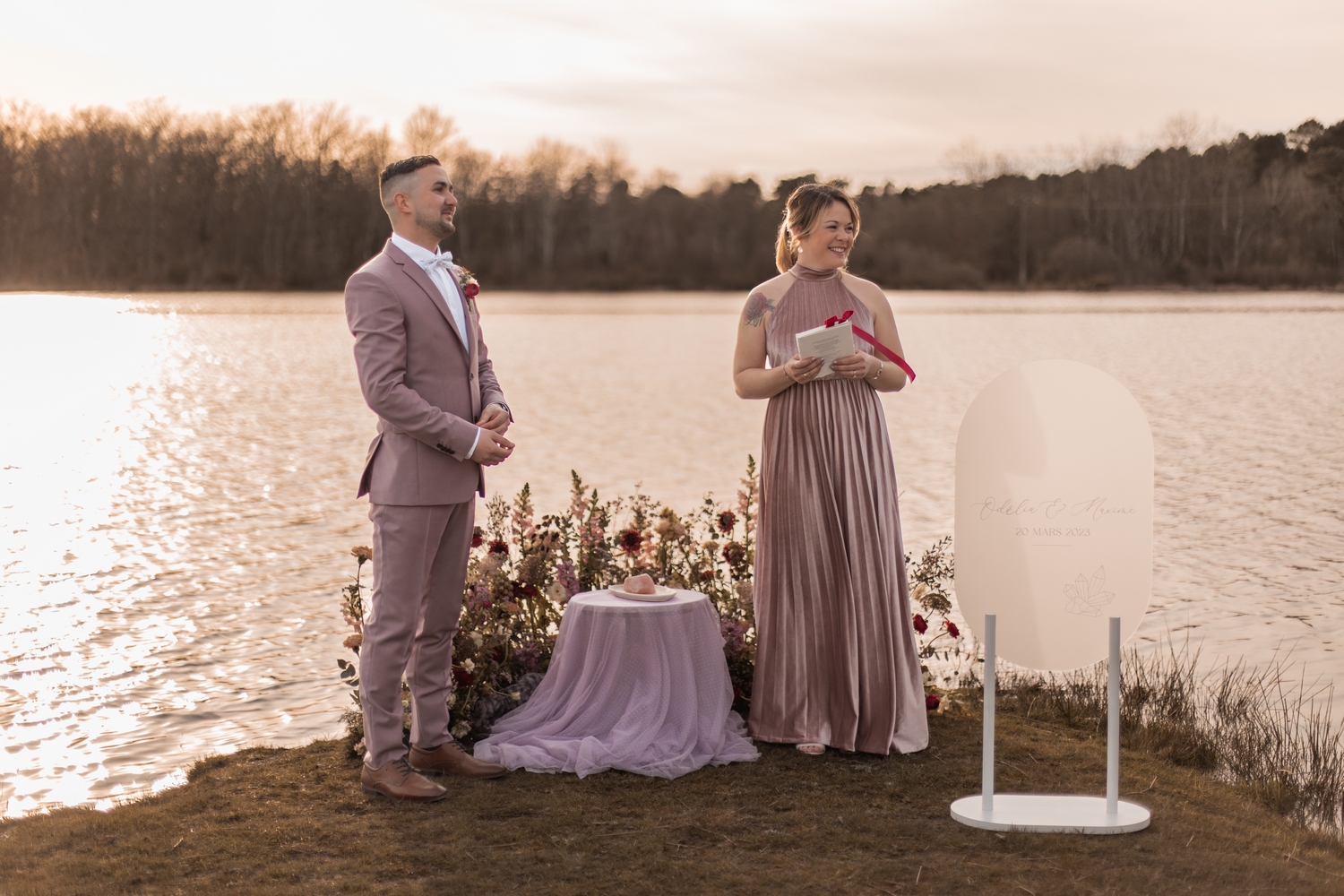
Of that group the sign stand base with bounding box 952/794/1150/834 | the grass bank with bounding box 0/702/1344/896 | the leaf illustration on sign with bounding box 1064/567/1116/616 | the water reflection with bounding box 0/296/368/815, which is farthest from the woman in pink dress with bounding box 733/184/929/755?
the water reflection with bounding box 0/296/368/815

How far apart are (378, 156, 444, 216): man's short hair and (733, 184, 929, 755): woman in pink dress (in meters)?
1.36

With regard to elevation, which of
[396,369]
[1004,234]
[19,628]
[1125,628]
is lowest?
[19,628]

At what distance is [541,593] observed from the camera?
19.0 feet

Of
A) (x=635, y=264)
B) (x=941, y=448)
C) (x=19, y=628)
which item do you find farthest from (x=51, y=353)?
(x=635, y=264)

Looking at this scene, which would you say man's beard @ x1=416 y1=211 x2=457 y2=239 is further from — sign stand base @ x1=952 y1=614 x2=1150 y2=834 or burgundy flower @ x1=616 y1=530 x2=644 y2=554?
sign stand base @ x1=952 y1=614 x2=1150 y2=834

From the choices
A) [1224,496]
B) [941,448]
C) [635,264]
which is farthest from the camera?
[635,264]

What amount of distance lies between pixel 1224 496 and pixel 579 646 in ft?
36.6

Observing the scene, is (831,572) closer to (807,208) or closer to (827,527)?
(827,527)

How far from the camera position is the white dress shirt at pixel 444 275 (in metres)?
4.38

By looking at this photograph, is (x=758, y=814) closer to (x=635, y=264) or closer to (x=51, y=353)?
(x=51, y=353)

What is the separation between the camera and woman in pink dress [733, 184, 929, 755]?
4.95 metres

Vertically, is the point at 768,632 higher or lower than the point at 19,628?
higher

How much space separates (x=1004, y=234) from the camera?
82.8 meters

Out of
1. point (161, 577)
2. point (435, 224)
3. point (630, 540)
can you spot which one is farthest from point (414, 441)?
point (161, 577)
